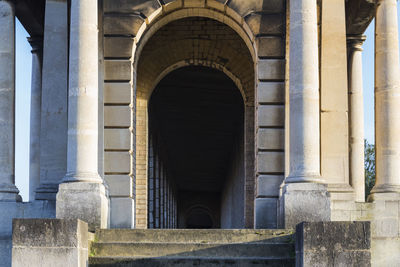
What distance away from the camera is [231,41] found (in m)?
28.5

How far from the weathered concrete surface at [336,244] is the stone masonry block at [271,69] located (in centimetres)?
714

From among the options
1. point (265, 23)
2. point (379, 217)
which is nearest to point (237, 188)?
point (265, 23)

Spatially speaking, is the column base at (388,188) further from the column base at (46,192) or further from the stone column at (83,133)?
the column base at (46,192)

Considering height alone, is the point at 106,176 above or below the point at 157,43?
below

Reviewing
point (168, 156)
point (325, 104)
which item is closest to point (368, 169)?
point (168, 156)

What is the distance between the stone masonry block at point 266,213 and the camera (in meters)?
21.0

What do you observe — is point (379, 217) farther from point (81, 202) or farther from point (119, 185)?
point (81, 202)

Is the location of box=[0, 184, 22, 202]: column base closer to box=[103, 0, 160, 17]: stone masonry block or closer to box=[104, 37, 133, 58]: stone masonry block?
box=[104, 37, 133, 58]: stone masonry block

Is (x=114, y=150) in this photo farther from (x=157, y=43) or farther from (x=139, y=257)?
(x=157, y=43)

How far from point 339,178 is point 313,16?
15.3 ft

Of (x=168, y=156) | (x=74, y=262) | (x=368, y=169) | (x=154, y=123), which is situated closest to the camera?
(x=74, y=262)

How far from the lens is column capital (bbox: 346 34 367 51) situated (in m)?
28.3

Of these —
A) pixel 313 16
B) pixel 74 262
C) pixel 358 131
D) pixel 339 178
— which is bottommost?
pixel 74 262

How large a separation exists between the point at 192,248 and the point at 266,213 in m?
4.62
